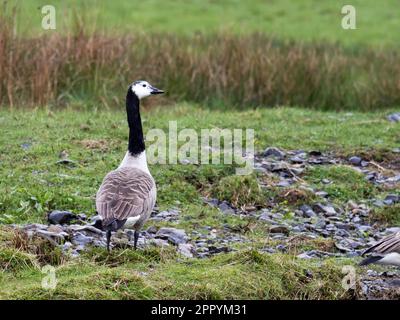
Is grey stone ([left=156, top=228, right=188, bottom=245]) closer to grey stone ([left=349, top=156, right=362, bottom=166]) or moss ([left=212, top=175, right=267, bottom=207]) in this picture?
moss ([left=212, top=175, right=267, bottom=207])

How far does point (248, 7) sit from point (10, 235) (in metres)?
21.3

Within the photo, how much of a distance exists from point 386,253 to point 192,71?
9.67 metres

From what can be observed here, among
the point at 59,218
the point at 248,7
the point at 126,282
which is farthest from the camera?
the point at 248,7

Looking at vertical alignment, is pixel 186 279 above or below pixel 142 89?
below

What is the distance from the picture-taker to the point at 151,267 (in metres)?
8.38

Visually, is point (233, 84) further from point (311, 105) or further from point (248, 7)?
point (248, 7)

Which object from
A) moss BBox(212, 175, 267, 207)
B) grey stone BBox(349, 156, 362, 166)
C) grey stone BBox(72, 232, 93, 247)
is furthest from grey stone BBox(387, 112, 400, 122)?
grey stone BBox(72, 232, 93, 247)

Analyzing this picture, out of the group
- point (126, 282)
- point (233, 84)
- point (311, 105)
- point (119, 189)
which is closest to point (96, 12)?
point (233, 84)

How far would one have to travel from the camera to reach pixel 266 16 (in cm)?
2753

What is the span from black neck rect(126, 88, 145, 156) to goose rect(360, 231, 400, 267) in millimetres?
2745

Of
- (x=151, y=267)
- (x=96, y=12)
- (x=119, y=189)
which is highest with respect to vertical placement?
(x=96, y=12)

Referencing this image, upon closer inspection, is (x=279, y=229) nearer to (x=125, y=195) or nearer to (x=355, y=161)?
(x=125, y=195)

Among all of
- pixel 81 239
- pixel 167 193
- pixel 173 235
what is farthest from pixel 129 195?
pixel 167 193

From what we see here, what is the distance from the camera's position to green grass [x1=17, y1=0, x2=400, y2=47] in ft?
80.9
